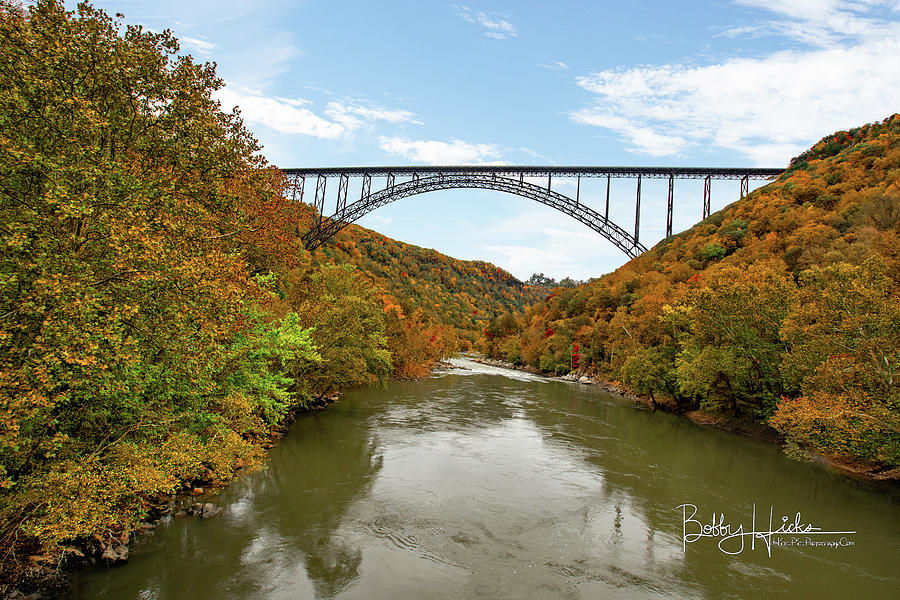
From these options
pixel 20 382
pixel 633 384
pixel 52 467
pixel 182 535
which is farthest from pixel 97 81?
pixel 633 384

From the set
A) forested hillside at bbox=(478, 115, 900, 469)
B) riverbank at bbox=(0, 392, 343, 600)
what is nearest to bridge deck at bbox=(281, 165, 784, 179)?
forested hillside at bbox=(478, 115, 900, 469)

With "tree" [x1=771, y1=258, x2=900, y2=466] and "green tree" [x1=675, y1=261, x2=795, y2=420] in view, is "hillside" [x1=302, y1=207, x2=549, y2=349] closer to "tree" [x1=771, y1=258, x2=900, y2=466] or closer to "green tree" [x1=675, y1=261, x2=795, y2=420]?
"green tree" [x1=675, y1=261, x2=795, y2=420]

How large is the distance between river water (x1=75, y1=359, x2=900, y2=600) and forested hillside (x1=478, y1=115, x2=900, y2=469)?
286cm

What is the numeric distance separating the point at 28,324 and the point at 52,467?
6.49 feet

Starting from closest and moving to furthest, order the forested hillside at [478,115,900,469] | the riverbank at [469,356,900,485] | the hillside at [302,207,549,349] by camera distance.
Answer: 1. the forested hillside at [478,115,900,469]
2. the riverbank at [469,356,900,485]
3. the hillside at [302,207,549,349]

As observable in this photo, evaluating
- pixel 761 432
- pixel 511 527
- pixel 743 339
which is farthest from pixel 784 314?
pixel 511 527

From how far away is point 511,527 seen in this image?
34.4 feet

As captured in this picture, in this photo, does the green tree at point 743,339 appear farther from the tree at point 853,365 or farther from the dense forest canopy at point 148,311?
the tree at point 853,365

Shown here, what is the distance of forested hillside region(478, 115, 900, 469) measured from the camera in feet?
44.7

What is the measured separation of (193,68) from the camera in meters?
8.76

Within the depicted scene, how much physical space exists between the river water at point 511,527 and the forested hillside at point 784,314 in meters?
2.86

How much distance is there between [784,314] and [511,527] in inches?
645

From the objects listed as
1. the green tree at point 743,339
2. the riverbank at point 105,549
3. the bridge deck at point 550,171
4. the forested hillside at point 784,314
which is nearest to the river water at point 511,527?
the riverbank at point 105,549

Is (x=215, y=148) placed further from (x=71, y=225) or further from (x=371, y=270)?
(x=371, y=270)
